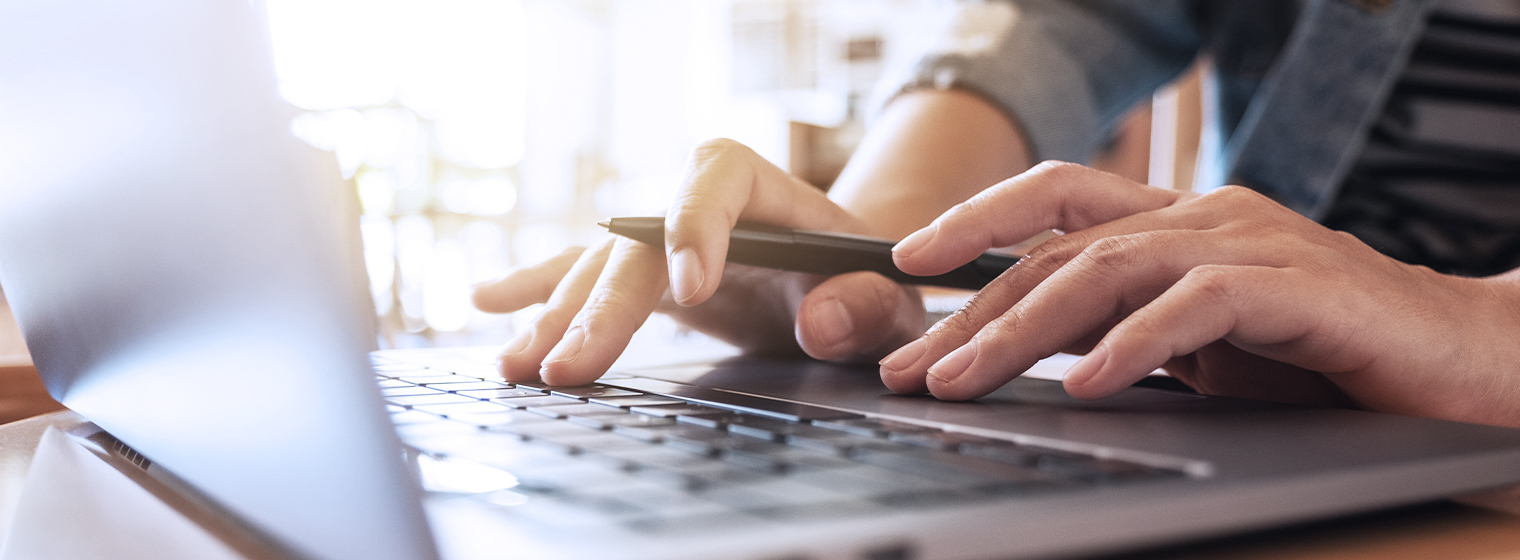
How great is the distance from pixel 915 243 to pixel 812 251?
6cm

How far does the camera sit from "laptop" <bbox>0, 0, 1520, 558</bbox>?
15cm

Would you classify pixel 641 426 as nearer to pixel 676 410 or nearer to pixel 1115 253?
pixel 676 410

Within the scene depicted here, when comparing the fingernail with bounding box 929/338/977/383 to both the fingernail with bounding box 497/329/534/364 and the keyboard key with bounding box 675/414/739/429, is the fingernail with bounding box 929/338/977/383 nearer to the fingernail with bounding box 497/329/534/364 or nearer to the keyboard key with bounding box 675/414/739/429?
the keyboard key with bounding box 675/414/739/429

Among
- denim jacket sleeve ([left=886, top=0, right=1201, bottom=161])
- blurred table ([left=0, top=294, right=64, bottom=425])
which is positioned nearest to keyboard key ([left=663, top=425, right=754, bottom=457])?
blurred table ([left=0, top=294, right=64, bottom=425])

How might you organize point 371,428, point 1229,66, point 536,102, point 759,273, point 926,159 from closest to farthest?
point 371,428 < point 759,273 < point 926,159 < point 1229,66 < point 536,102

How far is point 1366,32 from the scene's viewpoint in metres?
0.79

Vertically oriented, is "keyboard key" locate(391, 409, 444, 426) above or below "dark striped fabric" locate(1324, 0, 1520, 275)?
below

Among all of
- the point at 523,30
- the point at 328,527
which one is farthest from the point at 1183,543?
the point at 523,30

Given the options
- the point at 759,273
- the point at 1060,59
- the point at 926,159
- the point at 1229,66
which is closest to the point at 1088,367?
the point at 759,273

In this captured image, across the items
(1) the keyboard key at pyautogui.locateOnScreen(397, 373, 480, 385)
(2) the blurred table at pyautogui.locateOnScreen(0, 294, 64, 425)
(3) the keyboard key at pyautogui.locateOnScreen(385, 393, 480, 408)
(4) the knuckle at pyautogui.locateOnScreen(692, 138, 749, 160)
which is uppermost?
(4) the knuckle at pyautogui.locateOnScreen(692, 138, 749, 160)

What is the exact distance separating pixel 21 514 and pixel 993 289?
1.15 ft

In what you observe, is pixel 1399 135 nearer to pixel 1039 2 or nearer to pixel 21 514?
pixel 1039 2

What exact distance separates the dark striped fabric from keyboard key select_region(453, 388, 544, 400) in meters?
0.81

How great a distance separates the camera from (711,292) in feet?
1.43
